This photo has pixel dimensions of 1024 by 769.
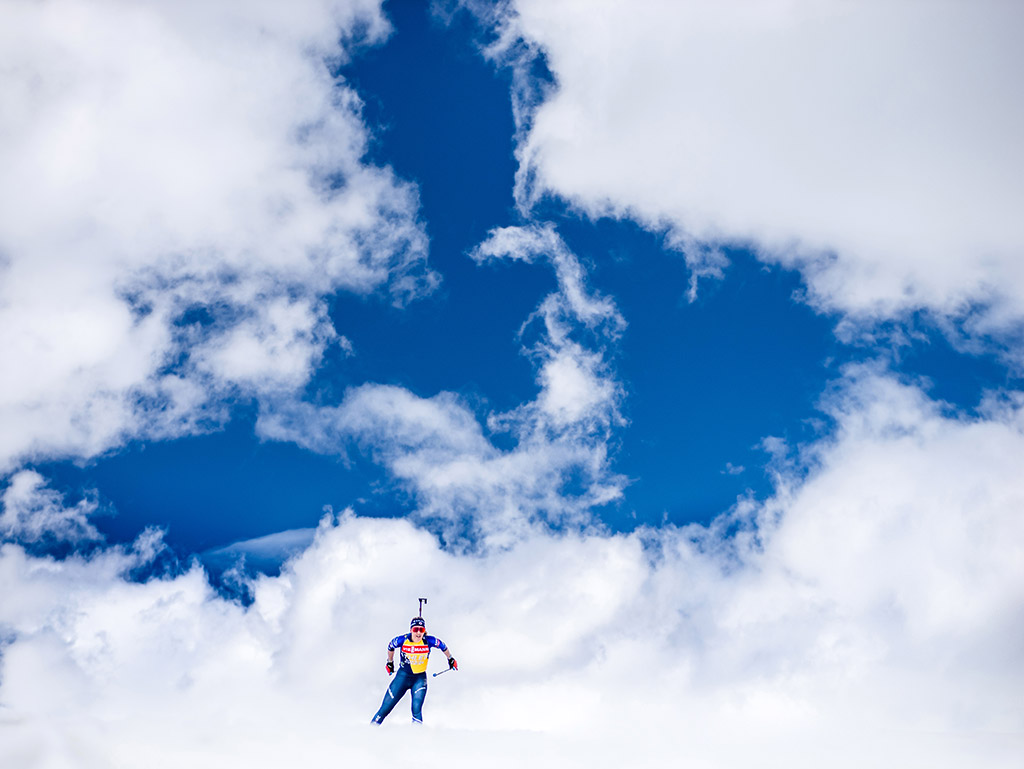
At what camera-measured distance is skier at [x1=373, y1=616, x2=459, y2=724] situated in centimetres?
2253

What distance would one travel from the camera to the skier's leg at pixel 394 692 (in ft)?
74.0

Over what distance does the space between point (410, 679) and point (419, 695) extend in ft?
2.08

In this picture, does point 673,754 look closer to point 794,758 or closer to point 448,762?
point 794,758

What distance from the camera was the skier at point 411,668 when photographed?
22531mm

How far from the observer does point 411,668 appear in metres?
22.9

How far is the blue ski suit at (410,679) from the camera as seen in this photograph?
22.5 meters

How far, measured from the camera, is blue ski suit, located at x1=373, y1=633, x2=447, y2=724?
885 inches

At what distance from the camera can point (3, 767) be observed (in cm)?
853

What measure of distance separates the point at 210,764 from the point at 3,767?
3340 millimetres

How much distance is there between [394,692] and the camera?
22.7 m

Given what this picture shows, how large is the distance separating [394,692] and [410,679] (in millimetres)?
697

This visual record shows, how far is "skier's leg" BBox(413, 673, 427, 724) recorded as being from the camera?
22.2 meters

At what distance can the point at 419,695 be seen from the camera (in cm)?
2261

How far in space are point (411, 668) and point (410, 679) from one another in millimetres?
399
